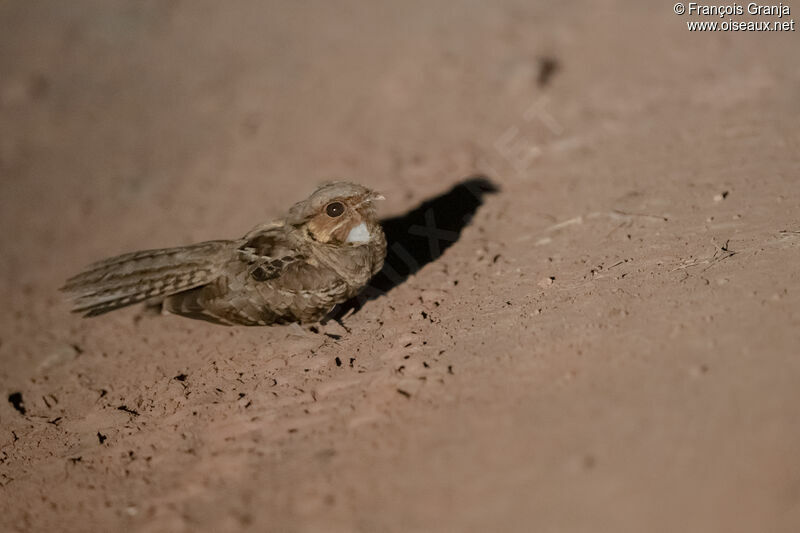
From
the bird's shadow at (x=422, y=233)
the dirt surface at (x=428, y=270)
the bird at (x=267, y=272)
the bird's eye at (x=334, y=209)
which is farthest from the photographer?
the bird's shadow at (x=422, y=233)

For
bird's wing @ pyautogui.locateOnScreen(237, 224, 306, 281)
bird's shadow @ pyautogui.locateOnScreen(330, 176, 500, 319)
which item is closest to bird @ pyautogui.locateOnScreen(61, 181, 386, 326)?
bird's wing @ pyautogui.locateOnScreen(237, 224, 306, 281)

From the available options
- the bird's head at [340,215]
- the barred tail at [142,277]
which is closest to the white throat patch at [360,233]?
the bird's head at [340,215]

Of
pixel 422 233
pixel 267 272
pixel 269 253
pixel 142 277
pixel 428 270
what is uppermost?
pixel 142 277

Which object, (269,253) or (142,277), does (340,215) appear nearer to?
(269,253)

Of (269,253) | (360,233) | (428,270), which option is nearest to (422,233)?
(428,270)

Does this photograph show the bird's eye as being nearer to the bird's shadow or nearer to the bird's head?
the bird's head

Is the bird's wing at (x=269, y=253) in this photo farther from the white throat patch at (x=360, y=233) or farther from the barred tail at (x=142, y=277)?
the white throat patch at (x=360, y=233)

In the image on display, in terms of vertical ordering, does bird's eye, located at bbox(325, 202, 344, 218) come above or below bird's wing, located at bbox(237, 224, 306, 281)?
above
